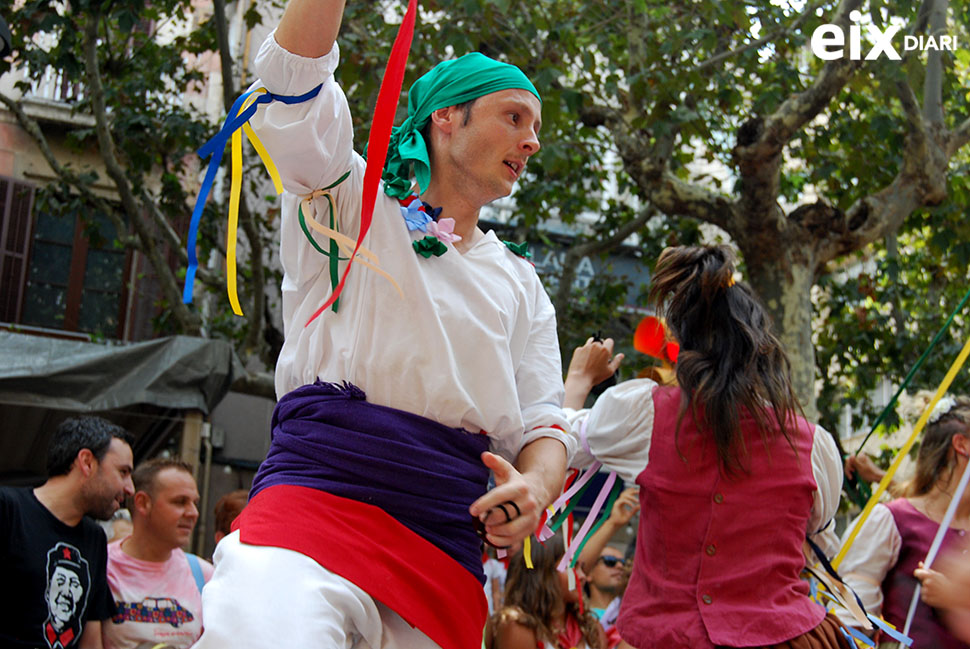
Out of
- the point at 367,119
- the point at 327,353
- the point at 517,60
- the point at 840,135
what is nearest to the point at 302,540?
the point at 327,353

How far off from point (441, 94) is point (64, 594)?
10.1ft

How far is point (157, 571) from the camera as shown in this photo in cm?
521

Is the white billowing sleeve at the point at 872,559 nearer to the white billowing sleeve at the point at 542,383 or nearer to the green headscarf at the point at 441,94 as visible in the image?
the white billowing sleeve at the point at 542,383

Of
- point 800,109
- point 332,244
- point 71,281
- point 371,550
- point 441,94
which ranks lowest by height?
point 71,281

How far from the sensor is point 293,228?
2.30 metres

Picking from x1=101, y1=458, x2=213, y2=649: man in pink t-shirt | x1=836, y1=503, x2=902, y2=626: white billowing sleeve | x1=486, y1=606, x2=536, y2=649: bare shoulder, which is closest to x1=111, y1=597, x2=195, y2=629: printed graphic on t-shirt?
x1=101, y1=458, x2=213, y2=649: man in pink t-shirt

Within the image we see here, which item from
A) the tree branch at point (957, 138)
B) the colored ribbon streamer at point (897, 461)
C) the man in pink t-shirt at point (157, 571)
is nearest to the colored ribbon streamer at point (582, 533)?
the colored ribbon streamer at point (897, 461)

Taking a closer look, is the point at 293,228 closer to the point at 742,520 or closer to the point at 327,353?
the point at 327,353

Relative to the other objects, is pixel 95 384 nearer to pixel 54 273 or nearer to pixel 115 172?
pixel 115 172

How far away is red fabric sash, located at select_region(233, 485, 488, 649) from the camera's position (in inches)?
77.0

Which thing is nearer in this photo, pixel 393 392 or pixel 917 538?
pixel 393 392

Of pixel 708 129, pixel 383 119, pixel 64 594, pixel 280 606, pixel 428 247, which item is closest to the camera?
pixel 280 606

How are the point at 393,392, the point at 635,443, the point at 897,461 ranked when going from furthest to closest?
1. the point at 897,461
2. the point at 635,443
3. the point at 393,392

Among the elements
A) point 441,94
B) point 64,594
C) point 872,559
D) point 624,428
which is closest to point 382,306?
point 441,94
